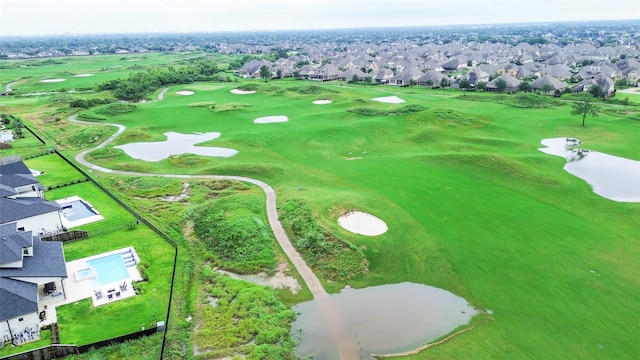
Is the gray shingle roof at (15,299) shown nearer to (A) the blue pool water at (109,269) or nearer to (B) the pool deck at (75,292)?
(B) the pool deck at (75,292)

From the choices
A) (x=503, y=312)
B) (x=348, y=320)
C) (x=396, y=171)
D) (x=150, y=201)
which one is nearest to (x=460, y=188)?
(x=396, y=171)

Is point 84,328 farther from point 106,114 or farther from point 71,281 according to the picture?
point 106,114

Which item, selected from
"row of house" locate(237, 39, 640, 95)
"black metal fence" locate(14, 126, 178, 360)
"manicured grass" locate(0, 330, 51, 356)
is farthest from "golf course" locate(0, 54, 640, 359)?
"row of house" locate(237, 39, 640, 95)

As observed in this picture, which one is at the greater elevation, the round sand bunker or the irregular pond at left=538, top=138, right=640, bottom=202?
the round sand bunker

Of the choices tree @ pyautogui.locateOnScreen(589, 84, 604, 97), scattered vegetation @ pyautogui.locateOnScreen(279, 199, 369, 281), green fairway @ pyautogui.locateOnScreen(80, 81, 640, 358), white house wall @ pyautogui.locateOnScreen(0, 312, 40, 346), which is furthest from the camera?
tree @ pyautogui.locateOnScreen(589, 84, 604, 97)

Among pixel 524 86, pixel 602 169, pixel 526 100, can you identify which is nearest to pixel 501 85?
pixel 524 86

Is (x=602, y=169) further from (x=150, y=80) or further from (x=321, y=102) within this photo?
(x=150, y=80)

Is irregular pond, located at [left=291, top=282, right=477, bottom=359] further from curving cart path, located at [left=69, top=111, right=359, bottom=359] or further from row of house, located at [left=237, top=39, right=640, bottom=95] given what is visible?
row of house, located at [left=237, top=39, right=640, bottom=95]
